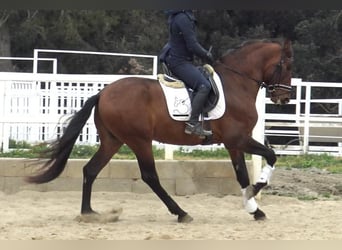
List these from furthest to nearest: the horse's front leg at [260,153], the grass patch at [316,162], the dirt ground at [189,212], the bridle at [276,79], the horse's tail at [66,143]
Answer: the grass patch at [316,162], the bridle at [276,79], the horse's tail at [66,143], the horse's front leg at [260,153], the dirt ground at [189,212]

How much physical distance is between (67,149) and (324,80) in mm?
22239

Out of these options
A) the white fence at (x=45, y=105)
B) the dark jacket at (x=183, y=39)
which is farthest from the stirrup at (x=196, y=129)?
the white fence at (x=45, y=105)

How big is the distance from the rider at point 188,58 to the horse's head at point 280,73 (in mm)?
717

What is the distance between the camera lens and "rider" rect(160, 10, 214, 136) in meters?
6.26

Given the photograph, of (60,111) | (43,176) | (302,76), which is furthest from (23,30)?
(43,176)

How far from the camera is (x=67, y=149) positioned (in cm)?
652

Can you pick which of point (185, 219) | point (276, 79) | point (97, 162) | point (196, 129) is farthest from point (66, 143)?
point (276, 79)

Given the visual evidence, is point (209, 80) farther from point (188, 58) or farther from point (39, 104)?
point (39, 104)

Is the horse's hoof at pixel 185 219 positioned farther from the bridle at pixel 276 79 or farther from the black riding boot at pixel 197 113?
the bridle at pixel 276 79

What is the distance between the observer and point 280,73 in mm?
6738

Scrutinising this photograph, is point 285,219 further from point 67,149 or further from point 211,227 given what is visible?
point 67,149

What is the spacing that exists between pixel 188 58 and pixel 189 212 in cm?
173

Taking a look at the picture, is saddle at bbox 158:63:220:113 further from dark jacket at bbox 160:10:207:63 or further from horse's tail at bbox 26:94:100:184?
horse's tail at bbox 26:94:100:184

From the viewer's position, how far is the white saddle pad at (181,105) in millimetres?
6371
